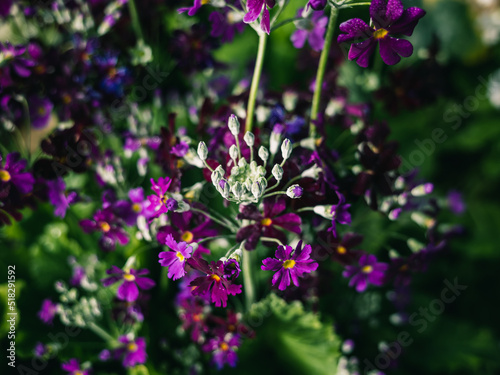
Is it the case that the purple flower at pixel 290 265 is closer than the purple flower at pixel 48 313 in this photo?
Yes

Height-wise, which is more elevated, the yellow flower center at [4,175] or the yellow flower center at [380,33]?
the yellow flower center at [380,33]

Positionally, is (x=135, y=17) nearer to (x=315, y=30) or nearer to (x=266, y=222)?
(x=315, y=30)

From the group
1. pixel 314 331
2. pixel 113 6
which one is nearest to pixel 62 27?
pixel 113 6

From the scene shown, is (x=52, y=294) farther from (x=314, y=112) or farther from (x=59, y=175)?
(x=314, y=112)

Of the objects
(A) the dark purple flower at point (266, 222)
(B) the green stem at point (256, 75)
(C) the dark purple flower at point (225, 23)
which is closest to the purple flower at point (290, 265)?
(A) the dark purple flower at point (266, 222)

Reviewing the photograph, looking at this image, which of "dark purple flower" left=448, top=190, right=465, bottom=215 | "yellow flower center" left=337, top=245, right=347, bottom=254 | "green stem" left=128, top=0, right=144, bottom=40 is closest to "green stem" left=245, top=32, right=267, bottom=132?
"yellow flower center" left=337, top=245, right=347, bottom=254

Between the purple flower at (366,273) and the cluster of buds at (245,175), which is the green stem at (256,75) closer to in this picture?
the cluster of buds at (245,175)
